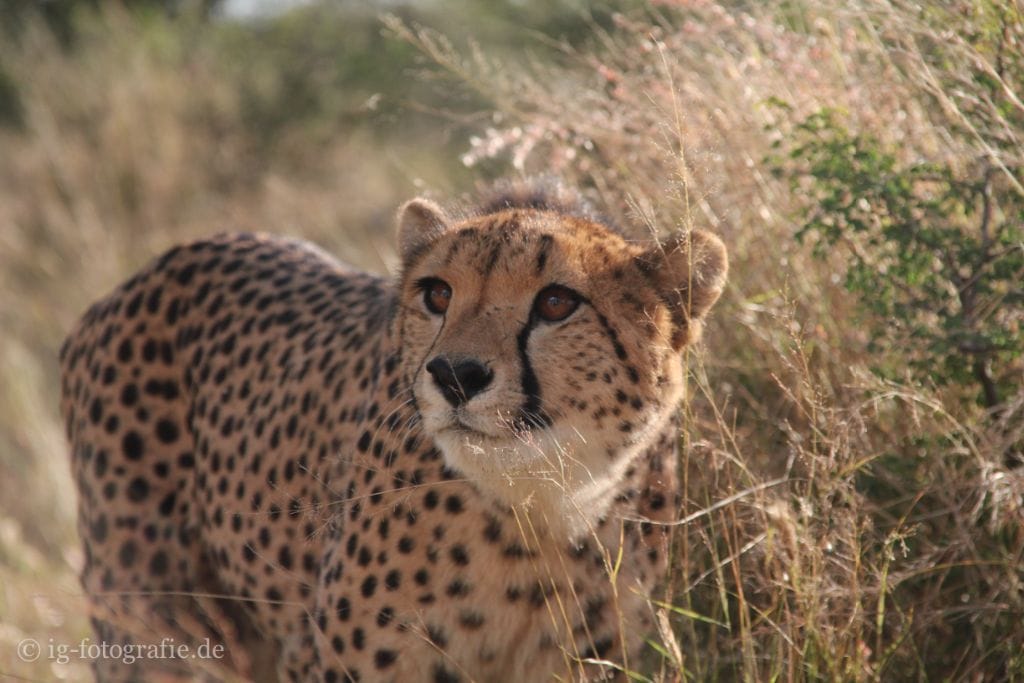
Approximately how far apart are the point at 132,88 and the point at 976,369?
734 centimetres

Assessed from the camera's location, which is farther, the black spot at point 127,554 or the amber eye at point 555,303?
the black spot at point 127,554

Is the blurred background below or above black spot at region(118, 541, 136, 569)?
above

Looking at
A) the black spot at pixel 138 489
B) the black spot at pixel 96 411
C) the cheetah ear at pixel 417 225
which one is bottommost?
the black spot at pixel 138 489

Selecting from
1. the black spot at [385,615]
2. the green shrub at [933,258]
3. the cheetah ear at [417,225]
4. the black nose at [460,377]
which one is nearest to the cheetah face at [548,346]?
the black nose at [460,377]

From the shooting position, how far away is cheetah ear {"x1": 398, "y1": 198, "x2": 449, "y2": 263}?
8.79 feet

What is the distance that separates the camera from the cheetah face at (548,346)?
2209mm

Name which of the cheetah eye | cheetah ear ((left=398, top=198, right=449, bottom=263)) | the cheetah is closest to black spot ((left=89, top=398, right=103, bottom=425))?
the cheetah

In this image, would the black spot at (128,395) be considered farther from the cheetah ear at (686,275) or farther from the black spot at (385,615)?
the cheetah ear at (686,275)

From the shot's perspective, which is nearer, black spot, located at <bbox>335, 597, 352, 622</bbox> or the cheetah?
the cheetah

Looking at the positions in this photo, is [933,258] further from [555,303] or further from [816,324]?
[555,303]

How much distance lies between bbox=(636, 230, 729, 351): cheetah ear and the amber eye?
0.20m

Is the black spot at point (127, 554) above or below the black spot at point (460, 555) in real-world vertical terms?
below

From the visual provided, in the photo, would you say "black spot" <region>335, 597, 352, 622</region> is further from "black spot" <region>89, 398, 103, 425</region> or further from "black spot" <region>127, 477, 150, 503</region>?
"black spot" <region>89, 398, 103, 425</region>

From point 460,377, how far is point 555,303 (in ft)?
0.93
